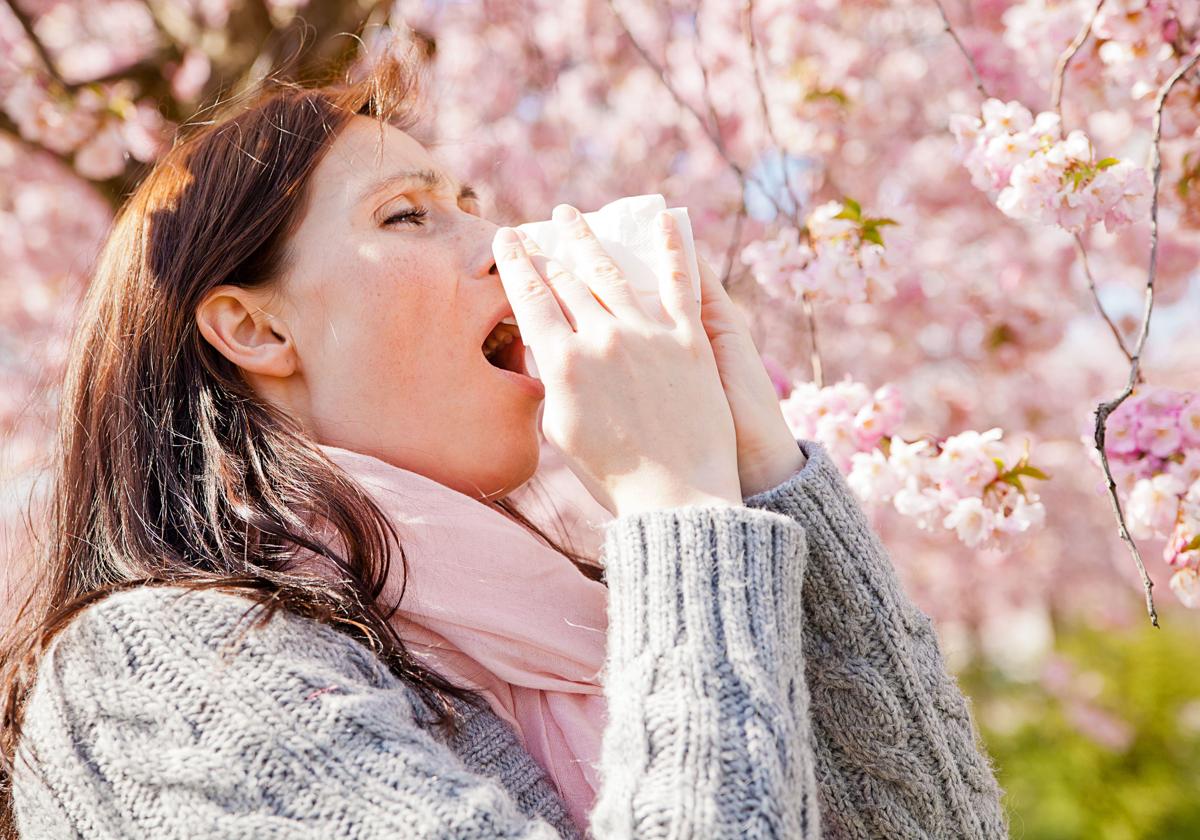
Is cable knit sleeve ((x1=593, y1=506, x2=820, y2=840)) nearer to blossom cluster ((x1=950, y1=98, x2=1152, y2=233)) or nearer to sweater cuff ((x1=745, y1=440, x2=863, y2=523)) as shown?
sweater cuff ((x1=745, y1=440, x2=863, y2=523))

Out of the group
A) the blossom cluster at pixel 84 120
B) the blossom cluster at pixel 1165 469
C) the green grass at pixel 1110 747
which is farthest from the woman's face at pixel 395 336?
the green grass at pixel 1110 747

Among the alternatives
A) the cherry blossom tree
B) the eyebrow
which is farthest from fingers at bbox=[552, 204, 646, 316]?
the cherry blossom tree

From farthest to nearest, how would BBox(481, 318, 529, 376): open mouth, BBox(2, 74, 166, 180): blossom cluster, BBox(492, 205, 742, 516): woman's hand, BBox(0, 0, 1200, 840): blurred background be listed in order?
1. BBox(2, 74, 166, 180): blossom cluster
2. BBox(0, 0, 1200, 840): blurred background
3. BBox(481, 318, 529, 376): open mouth
4. BBox(492, 205, 742, 516): woman's hand

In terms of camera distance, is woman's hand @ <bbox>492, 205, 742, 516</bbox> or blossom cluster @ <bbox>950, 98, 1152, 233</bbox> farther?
blossom cluster @ <bbox>950, 98, 1152, 233</bbox>

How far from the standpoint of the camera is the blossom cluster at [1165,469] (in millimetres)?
1652

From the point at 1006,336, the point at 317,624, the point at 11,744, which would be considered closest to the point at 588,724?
the point at 317,624

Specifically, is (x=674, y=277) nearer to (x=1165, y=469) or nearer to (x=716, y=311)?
(x=716, y=311)

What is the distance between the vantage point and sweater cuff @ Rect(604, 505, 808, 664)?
1.03 meters

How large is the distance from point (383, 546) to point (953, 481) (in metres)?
1.03

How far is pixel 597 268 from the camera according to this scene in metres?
1.30

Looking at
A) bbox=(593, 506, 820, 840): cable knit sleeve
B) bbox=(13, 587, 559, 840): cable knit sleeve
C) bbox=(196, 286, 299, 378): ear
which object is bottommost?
bbox=(13, 587, 559, 840): cable knit sleeve

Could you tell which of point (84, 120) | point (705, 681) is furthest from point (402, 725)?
point (84, 120)

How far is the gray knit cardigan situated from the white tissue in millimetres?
348

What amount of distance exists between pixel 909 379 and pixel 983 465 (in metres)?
2.31
